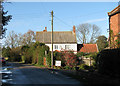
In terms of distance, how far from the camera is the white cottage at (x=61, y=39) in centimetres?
5412

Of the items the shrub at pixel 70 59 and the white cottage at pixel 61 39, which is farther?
the white cottage at pixel 61 39

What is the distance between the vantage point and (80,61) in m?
31.9

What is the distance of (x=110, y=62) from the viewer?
45.1ft

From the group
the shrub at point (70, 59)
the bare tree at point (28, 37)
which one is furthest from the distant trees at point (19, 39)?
the shrub at point (70, 59)

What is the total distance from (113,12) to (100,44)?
3744 cm

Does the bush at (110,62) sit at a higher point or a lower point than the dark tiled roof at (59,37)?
lower

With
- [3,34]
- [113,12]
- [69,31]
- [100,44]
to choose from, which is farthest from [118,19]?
[100,44]

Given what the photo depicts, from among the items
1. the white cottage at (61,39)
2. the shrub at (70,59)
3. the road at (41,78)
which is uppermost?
the white cottage at (61,39)

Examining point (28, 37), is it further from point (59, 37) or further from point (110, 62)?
point (110, 62)

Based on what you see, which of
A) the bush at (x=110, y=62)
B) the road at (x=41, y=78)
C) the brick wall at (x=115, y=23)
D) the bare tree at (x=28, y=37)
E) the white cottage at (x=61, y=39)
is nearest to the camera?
the bush at (x=110, y=62)

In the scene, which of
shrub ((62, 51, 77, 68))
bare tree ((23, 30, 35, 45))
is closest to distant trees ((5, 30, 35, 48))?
bare tree ((23, 30, 35, 45))

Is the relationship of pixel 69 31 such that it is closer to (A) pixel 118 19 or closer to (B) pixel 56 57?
(B) pixel 56 57

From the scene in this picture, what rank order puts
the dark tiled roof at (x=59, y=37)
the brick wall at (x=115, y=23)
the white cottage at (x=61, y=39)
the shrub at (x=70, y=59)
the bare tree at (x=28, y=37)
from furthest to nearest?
the bare tree at (x=28, y=37), the dark tiled roof at (x=59, y=37), the white cottage at (x=61, y=39), the shrub at (x=70, y=59), the brick wall at (x=115, y=23)

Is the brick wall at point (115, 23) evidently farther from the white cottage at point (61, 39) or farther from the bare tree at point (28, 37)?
the bare tree at point (28, 37)
